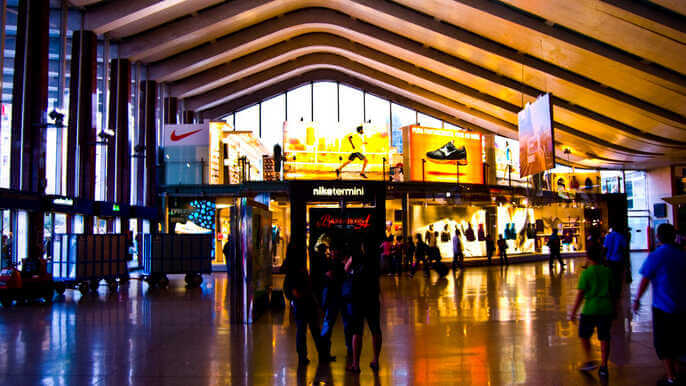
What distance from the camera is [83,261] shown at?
16.6 meters

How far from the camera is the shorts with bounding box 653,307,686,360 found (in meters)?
5.63

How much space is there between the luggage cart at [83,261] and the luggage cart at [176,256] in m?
1.00

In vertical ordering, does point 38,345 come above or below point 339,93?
below

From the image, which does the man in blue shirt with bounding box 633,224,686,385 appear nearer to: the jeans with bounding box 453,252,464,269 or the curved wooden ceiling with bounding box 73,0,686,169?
the curved wooden ceiling with bounding box 73,0,686,169

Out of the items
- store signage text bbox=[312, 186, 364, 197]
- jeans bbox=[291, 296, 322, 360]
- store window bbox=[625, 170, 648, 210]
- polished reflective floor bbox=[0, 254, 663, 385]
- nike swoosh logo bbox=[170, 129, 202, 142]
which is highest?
nike swoosh logo bbox=[170, 129, 202, 142]

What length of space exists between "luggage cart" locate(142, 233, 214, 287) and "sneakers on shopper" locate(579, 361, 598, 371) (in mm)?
13838

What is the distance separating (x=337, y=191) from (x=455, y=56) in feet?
55.3

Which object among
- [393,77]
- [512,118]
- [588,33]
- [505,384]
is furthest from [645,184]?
[505,384]

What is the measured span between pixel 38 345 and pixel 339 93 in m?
34.3

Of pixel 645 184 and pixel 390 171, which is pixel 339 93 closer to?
pixel 390 171

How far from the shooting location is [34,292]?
14.1 meters

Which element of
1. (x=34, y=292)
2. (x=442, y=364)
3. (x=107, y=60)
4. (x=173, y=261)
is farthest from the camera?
(x=107, y=60)

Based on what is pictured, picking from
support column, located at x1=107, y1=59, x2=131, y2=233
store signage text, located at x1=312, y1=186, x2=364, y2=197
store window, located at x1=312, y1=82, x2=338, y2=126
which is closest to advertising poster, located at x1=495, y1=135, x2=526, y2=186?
store window, located at x1=312, y1=82, x2=338, y2=126

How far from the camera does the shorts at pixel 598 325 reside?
620 cm
